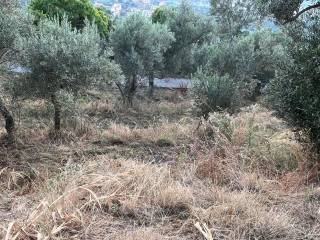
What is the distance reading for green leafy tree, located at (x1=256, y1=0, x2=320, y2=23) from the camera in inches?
267

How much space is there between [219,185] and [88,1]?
74.0ft

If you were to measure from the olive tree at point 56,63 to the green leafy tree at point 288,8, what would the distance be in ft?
14.8

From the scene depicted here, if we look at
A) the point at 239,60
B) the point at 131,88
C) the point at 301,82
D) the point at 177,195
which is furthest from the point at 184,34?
the point at 177,195

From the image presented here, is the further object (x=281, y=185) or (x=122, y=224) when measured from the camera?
(x=281, y=185)

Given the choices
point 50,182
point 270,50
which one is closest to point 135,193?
point 50,182

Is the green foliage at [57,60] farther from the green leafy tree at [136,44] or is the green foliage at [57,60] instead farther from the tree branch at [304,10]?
the green leafy tree at [136,44]

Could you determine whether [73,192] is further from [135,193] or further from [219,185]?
[219,185]

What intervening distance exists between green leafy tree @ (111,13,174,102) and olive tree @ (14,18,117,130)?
21.9 ft

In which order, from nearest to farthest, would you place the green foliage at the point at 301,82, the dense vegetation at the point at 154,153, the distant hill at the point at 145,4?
the dense vegetation at the point at 154,153
the green foliage at the point at 301,82
the distant hill at the point at 145,4

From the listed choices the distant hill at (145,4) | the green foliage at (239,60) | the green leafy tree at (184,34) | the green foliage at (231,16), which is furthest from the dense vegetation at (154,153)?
the green foliage at (231,16)

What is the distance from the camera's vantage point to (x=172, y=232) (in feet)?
13.3

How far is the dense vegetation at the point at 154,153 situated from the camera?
4.17m

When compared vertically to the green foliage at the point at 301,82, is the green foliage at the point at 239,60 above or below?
below

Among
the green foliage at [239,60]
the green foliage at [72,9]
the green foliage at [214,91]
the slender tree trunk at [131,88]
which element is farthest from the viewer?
the green foliage at [72,9]
